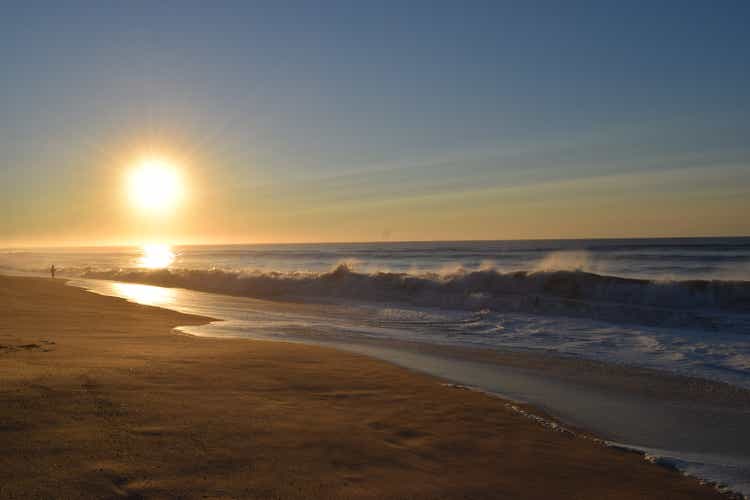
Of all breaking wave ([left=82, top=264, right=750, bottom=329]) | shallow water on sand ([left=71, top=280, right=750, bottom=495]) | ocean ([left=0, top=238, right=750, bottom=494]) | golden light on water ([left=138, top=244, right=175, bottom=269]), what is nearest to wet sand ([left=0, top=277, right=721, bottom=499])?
shallow water on sand ([left=71, top=280, right=750, bottom=495])

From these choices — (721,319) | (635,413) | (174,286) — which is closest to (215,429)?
(635,413)

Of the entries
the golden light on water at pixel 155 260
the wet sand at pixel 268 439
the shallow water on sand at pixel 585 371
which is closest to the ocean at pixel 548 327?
the shallow water on sand at pixel 585 371

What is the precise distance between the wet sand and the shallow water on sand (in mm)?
743

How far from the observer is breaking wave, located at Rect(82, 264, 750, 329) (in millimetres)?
17895

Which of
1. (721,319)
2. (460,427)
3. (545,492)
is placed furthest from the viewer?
(721,319)

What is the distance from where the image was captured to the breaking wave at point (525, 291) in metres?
17.9

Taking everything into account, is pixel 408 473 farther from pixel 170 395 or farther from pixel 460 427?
pixel 170 395

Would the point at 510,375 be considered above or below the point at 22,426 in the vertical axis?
below

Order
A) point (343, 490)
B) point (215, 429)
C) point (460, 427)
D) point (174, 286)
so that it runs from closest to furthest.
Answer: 1. point (343, 490)
2. point (215, 429)
3. point (460, 427)
4. point (174, 286)

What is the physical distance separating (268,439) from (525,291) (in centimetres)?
2062

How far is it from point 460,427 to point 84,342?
6836mm

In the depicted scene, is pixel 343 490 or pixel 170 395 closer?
pixel 343 490

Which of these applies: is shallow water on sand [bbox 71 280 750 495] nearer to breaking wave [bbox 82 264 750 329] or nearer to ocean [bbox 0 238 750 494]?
ocean [bbox 0 238 750 494]

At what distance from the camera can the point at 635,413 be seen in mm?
6859
